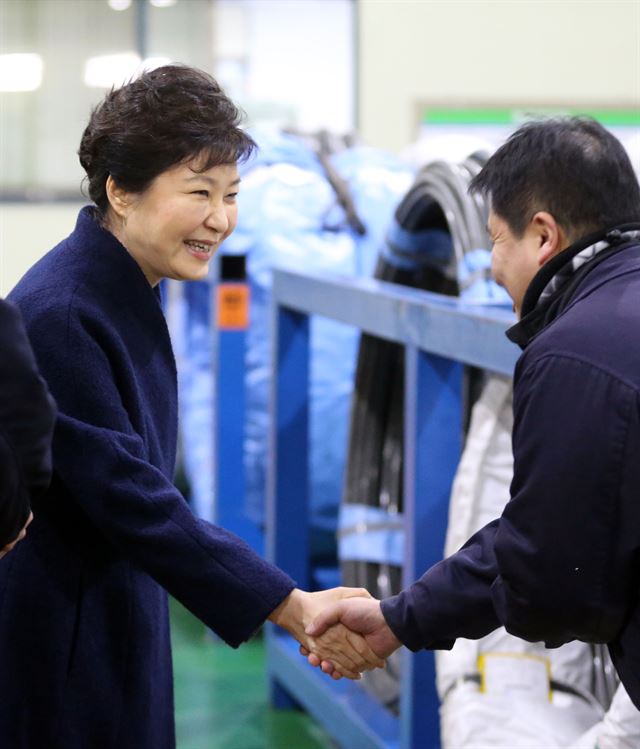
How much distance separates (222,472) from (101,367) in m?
2.86

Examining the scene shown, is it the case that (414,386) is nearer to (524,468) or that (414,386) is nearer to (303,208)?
(524,468)

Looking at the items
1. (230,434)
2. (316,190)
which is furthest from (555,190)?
(316,190)

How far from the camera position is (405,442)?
2.88m

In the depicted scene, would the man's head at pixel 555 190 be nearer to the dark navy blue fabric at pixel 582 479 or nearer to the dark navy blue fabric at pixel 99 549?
the dark navy blue fabric at pixel 582 479

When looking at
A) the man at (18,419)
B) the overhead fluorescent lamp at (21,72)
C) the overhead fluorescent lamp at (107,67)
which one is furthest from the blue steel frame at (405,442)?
the overhead fluorescent lamp at (21,72)

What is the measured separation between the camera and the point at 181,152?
193 centimetres

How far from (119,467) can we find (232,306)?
277cm

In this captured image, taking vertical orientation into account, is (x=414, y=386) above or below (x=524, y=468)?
below

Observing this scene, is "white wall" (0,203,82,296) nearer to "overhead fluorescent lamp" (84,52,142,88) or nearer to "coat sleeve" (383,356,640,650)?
"overhead fluorescent lamp" (84,52,142,88)

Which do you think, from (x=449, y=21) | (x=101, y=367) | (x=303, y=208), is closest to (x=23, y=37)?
(x=449, y=21)

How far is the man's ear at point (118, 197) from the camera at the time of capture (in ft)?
6.41

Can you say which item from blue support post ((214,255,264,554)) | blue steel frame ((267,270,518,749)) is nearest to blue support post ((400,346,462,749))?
blue steel frame ((267,270,518,749))

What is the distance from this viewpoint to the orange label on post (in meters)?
4.59

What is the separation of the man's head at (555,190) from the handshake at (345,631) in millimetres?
672
